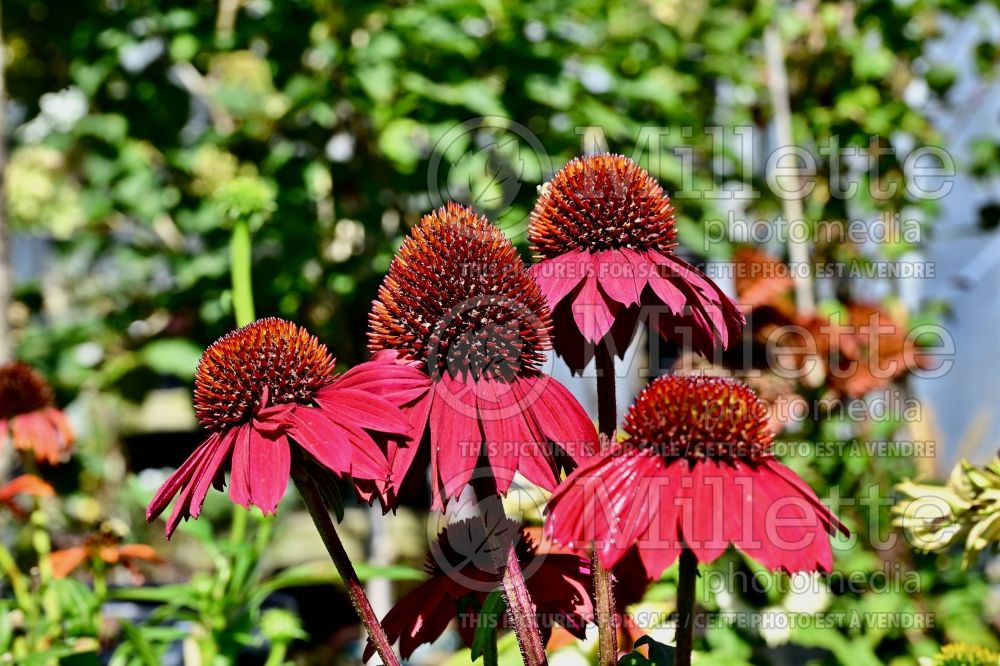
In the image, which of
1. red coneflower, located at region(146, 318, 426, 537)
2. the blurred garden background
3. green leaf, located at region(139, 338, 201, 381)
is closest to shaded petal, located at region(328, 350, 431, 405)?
red coneflower, located at region(146, 318, 426, 537)

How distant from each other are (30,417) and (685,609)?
1.15 meters

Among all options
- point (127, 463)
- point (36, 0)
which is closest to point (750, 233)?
point (36, 0)

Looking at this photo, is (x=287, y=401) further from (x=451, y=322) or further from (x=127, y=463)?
(x=127, y=463)

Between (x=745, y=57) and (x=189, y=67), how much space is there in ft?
4.84

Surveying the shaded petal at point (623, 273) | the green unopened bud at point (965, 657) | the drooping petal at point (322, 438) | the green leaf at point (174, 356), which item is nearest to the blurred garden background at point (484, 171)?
the green leaf at point (174, 356)

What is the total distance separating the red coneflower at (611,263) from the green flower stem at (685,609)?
0.54 feet

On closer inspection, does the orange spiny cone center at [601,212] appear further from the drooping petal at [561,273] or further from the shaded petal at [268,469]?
the shaded petal at [268,469]

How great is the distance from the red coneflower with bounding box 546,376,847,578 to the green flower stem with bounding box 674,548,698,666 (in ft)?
0.15

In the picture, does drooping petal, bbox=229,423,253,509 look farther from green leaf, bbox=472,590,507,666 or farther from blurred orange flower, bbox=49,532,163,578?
blurred orange flower, bbox=49,532,163,578

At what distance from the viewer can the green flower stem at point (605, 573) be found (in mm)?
622

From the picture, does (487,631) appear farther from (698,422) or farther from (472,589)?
(698,422)

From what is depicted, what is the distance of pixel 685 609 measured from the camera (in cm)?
61

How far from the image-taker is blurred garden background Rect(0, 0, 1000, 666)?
1.87m

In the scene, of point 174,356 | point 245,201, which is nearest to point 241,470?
point 245,201
